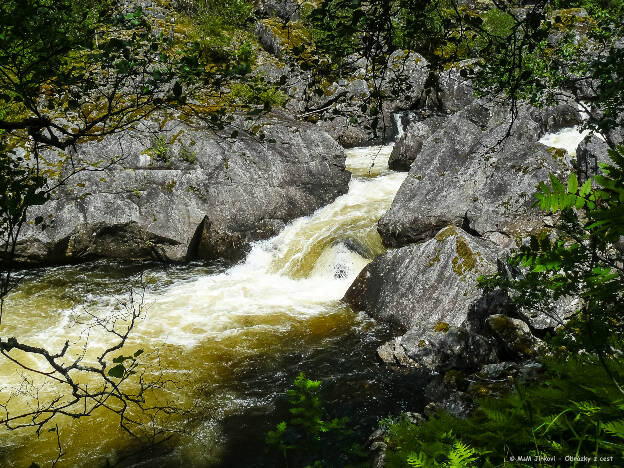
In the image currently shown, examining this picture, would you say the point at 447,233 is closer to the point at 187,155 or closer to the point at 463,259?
the point at 463,259

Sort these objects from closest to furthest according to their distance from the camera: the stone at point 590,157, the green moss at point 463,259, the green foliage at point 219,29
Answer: the green moss at point 463,259 < the stone at point 590,157 < the green foliage at point 219,29

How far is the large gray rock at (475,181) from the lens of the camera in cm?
930

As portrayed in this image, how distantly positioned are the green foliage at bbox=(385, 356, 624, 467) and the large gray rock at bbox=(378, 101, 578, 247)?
7.92 m

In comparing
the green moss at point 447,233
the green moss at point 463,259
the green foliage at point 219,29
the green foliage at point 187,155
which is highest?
the green foliage at point 219,29

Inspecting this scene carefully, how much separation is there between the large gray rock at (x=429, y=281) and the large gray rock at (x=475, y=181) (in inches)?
69.2

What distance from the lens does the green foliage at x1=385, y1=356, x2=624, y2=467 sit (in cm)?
143

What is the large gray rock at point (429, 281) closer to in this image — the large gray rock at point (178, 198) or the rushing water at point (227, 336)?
the rushing water at point (227, 336)

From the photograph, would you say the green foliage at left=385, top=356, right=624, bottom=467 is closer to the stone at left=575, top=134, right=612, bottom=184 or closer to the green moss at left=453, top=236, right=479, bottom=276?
the green moss at left=453, top=236, right=479, bottom=276

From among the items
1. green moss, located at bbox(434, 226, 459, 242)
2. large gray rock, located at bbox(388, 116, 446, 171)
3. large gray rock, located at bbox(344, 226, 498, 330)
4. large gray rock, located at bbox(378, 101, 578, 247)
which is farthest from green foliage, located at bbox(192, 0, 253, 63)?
green moss, located at bbox(434, 226, 459, 242)

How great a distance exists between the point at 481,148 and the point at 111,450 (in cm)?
976

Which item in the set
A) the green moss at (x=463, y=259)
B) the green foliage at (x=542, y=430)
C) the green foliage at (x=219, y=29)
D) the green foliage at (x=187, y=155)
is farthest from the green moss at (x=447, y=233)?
the green foliage at (x=219, y=29)

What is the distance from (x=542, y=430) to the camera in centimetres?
158

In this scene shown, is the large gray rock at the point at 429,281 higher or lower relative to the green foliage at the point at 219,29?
A: lower

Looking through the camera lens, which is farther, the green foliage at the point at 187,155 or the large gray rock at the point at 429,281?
the green foliage at the point at 187,155
